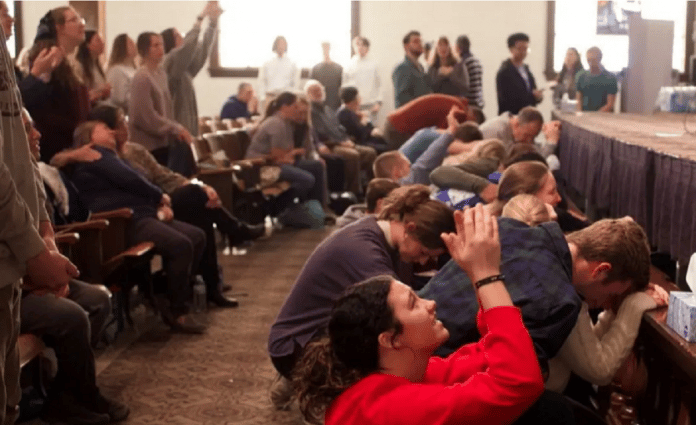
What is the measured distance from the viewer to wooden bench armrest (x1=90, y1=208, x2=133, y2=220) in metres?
4.24

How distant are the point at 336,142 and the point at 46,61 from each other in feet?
17.9

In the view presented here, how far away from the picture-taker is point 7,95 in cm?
197

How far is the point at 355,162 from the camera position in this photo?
942 centimetres

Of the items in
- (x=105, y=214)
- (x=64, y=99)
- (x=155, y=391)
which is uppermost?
(x=64, y=99)

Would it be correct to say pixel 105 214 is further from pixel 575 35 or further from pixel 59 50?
pixel 575 35

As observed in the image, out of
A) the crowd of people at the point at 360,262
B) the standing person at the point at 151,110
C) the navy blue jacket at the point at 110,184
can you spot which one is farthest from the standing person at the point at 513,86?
the navy blue jacket at the point at 110,184

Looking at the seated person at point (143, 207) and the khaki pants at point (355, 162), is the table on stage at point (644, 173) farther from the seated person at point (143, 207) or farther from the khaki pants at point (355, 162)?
the khaki pants at point (355, 162)

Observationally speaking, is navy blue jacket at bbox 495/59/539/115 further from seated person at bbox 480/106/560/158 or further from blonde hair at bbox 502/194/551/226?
blonde hair at bbox 502/194/551/226

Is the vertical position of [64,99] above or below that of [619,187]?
above

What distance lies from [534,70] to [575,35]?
634mm

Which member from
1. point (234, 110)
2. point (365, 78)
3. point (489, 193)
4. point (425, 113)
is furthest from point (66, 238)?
point (365, 78)

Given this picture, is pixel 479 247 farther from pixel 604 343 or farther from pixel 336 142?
pixel 336 142

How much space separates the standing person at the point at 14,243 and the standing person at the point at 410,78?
23.8ft

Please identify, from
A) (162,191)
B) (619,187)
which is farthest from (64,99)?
(619,187)
